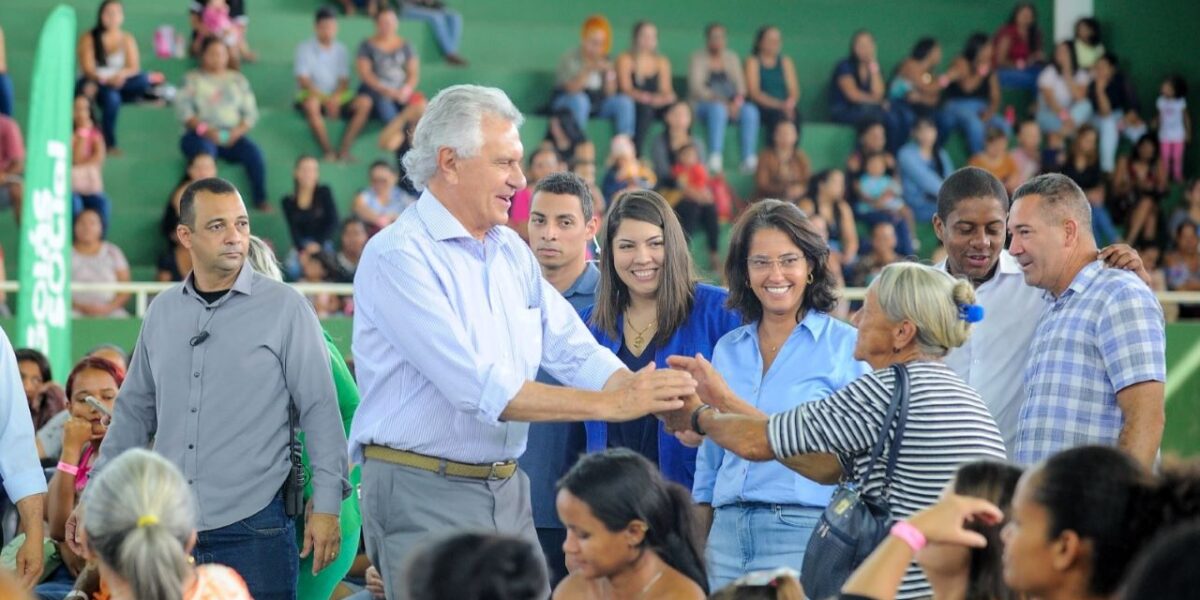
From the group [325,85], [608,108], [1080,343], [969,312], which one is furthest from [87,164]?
[969,312]

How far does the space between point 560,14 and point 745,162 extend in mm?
2396

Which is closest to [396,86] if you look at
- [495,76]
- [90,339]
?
[495,76]

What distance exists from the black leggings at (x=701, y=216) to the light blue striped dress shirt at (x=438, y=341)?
303 inches

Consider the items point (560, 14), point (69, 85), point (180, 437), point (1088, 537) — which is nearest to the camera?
point (1088, 537)

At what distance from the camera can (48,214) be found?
7352mm

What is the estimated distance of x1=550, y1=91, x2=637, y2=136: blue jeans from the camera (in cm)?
1197

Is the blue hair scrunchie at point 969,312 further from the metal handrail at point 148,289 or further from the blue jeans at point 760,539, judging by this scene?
the metal handrail at point 148,289

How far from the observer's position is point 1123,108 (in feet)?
42.5

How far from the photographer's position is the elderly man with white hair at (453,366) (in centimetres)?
356

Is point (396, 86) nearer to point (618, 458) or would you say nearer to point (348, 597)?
point (348, 597)

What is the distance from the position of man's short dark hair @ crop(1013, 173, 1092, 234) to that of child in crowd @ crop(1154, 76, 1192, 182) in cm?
888

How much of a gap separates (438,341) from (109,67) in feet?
27.7

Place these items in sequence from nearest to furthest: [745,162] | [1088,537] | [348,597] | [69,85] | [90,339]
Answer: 1. [1088,537]
2. [348,597]
3. [69,85]
4. [90,339]
5. [745,162]

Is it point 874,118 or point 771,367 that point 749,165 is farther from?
point 771,367
